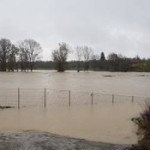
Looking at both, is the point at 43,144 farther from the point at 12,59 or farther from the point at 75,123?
the point at 12,59

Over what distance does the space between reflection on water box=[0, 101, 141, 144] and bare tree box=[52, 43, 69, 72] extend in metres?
118

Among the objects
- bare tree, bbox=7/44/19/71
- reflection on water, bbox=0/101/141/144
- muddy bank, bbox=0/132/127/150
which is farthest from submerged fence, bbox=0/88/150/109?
bare tree, bbox=7/44/19/71

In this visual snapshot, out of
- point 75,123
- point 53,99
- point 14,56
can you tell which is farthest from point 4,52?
point 75,123

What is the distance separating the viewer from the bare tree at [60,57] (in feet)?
471

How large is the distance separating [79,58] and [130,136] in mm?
144313

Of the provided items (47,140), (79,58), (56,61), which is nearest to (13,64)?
(56,61)

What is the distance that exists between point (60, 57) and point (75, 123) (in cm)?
12516

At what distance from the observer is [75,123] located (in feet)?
63.6

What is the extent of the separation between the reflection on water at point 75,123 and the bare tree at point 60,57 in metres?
118

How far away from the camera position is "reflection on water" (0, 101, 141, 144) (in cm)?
1585

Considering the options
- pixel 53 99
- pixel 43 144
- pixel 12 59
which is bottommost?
pixel 53 99

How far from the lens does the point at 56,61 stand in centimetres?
14412

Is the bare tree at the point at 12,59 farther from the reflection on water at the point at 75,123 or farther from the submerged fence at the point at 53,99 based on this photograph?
the reflection on water at the point at 75,123

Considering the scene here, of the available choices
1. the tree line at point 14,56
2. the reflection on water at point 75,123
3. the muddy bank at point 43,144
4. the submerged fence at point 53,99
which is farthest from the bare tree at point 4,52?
the muddy bank at point 43,144
